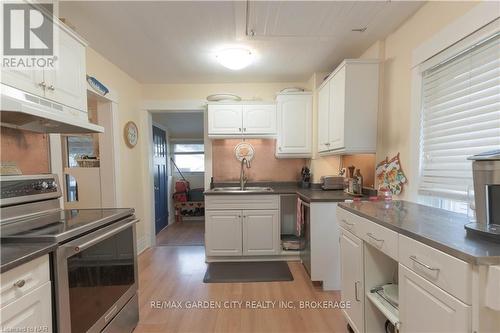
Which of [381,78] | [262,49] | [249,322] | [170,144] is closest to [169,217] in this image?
[170,144]

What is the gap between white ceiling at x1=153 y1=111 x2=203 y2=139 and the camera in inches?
177

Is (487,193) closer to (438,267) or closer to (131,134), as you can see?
(438,267)

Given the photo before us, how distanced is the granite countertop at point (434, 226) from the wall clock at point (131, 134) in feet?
8.49

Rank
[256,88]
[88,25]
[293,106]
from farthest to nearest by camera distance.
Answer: [256,88], [293,106], [88,25]

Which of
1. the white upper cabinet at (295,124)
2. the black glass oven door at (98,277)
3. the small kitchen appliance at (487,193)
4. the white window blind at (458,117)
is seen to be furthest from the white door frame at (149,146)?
the small kitchen appliance at (487,193)

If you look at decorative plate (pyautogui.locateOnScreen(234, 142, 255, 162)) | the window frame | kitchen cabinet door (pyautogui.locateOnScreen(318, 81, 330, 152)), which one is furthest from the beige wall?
decorative plate (pyautogui.locateOnScreen(234, 142, 255, 162))

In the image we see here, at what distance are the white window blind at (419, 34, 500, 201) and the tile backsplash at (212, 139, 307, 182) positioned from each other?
186 cm

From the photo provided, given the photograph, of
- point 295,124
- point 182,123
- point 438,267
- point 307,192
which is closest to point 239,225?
point 307,192

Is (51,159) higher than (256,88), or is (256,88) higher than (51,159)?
(256,88)

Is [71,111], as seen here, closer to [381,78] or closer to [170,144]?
[381,78]

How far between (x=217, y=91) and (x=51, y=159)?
7.06 ft

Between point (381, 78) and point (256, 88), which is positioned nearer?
point (381, 78)

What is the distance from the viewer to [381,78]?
213 centimetres

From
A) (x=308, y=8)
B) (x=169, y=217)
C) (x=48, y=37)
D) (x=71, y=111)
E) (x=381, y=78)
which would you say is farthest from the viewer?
(x=169, y=217)
